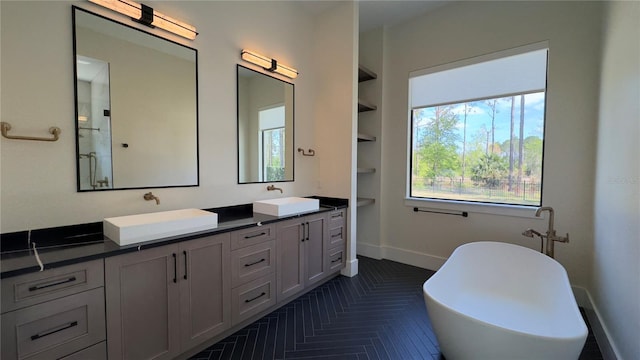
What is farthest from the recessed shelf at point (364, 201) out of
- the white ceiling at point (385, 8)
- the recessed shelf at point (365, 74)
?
the white ceiling at point (385, 8)

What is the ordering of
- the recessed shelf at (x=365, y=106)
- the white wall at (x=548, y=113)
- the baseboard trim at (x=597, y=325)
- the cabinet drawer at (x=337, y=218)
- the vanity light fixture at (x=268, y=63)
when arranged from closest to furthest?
the baseboard trim at (x=597, y=325)
the white wall at (x=548, y=113)
the vanity light fixture at (x=268, y=63)
the cabinet drawer at (x=337, y=218)
the recessed shelf at (x=365, y=106)

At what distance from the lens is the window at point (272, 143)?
3010 mm

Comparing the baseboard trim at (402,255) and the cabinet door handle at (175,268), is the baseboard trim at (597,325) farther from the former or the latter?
the cabinet door handle at (175,268)

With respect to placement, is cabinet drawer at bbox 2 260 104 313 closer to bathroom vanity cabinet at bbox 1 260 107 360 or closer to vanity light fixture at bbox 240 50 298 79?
A: bathroom vanity cabinet at bbox 1 260 107 360

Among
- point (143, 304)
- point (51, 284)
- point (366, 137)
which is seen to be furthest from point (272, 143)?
point (51, 284)

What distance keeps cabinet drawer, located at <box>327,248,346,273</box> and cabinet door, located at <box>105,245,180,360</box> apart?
1.74 meters

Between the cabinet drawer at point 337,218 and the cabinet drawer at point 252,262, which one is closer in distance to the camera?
the cabinet drawer at point 252,262

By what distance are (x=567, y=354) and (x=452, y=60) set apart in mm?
3223

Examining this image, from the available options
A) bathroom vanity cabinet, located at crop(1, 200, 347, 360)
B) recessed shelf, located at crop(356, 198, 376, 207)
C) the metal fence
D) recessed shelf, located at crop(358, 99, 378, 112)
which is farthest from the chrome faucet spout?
the metal fence

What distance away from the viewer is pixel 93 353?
4.70 ft


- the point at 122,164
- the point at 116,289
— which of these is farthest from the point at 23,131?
the point at 116,289

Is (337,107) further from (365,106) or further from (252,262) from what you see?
(252,262)

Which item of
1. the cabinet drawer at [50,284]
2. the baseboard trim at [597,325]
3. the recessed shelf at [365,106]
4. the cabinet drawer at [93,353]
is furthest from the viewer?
the recessed shelf at [365,106]

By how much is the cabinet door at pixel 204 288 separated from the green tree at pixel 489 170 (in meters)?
3.10
